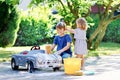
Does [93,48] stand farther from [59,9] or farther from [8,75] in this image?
[8,75]

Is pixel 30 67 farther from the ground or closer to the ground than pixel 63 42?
closer to the ground

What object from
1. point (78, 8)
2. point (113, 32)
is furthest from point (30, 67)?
point (113, 32)

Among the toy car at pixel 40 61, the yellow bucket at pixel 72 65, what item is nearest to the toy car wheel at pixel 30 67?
the toy car at pixel 40 61

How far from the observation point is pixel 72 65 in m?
11.8

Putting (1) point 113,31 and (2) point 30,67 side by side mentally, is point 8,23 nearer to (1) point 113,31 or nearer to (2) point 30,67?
(2) point 30,67

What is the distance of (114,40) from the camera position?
101 feet

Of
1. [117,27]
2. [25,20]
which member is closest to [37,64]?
[25,20]

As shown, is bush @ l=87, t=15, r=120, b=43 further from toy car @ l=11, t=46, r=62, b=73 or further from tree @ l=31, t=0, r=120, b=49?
toy car @ l=11, t=46, r=62, b=73

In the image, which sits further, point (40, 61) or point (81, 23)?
point (81, 23)

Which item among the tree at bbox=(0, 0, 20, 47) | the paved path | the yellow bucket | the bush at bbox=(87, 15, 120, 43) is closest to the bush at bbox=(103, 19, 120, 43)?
the bush at bbox=(87, 15, 120, 43)

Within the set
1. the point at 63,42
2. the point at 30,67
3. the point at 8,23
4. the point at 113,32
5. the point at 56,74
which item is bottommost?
the point at 56,74

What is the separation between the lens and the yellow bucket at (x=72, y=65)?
11.8 meters

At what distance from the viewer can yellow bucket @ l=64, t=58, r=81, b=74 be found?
38.6 ft

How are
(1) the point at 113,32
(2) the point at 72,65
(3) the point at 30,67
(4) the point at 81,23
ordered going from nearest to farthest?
(2) the point at 72,65
(3) the point at 30,67
(4) the point at 81,23
(1) the point at 113,32
